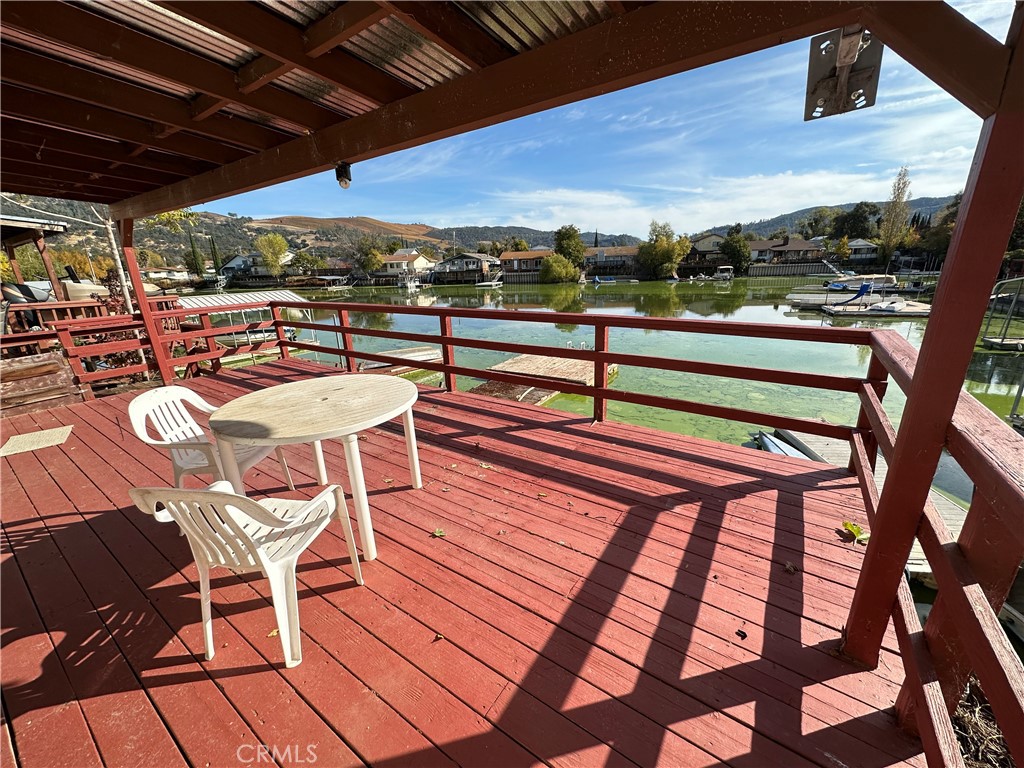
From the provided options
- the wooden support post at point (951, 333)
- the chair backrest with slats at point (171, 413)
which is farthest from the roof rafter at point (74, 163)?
the wooden support post at point (951, 333)

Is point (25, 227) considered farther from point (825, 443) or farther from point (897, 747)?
point (825, 443)

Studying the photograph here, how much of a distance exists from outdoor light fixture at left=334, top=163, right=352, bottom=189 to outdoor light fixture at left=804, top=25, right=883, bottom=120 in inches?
109

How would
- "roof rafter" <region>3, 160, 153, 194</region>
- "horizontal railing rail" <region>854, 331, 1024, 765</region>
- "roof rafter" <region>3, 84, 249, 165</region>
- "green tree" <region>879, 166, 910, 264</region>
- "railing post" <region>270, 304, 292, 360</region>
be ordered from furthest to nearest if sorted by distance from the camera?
"green tree" <region>879, 166, 910, 264</region> < "railing post" <region>270, 304, 292, 360</region> < "roof rafter" <region>3, 160, 153, 194</region> < "roof rafter" <region>3, 84, 249, 165</region> < "horizontal railing rail" <region>854, 331, 1024, 765</region>

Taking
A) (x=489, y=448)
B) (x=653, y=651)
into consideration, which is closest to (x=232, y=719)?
(x=653, y=651)

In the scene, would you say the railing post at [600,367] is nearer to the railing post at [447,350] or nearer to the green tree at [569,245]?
the railing post at [447,350]

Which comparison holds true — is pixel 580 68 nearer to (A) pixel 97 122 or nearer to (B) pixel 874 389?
(B) pixel 874 389

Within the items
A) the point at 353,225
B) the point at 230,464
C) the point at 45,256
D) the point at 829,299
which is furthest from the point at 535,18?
the point at 353,225

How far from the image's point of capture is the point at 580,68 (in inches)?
67.4

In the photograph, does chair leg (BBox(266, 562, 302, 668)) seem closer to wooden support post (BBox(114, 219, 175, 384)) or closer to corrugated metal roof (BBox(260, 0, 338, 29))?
corrugated metal roof (BBox(260, 0, 338, 29))

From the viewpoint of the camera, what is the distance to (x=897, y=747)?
3.65 ft

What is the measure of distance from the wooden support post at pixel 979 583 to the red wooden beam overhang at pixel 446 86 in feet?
0.67

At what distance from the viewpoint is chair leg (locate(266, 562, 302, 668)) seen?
4.45 ft

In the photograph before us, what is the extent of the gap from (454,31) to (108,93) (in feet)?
7.38

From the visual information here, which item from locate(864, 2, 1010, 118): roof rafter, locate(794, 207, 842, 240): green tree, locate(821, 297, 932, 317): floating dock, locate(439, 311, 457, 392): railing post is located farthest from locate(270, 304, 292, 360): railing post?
locate(794, 207, 842, 240): green tree
